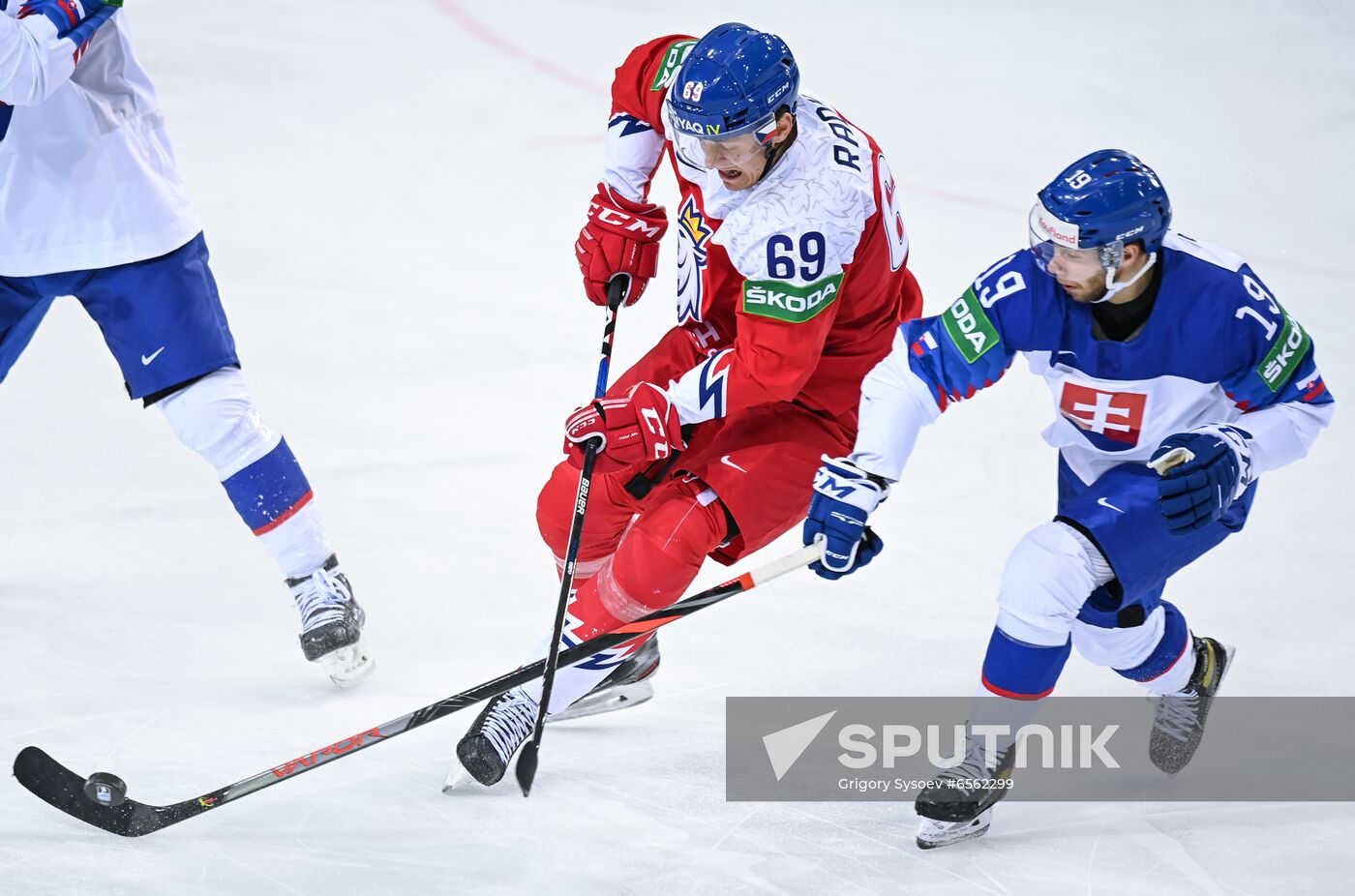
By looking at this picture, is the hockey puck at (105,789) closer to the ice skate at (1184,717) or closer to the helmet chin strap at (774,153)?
the helmet chin strap at (774,153)

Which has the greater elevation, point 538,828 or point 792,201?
point 792,201

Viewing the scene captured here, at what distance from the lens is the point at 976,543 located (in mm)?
3902

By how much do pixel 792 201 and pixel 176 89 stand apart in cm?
418

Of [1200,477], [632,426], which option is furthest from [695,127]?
[1200,477]

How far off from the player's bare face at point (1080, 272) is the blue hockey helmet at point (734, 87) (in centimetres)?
57

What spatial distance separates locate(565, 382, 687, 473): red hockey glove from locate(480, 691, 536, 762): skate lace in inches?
20.1

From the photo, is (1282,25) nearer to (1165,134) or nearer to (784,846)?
(1165,134)

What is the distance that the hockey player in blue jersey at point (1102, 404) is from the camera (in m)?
2.46

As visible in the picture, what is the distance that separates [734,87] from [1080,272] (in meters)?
0.68

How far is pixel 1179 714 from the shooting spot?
303 centimetres

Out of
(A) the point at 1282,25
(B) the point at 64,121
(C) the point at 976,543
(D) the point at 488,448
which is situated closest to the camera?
(B) the point at 64,121

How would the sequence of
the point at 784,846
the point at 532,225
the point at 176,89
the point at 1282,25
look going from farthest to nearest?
the point at 1282,25
the point at 176,89
the point at 532,225
the point at 784,846

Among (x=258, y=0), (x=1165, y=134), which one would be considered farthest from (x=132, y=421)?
(x=1165, y=134)

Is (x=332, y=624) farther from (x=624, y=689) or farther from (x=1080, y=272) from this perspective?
(x=1080, y=272)
